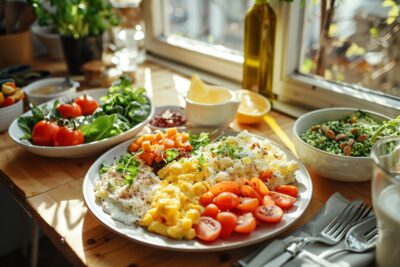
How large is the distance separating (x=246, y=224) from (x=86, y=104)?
753 mm

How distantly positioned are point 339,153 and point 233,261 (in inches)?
15.1

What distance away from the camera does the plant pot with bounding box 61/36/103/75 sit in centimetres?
172

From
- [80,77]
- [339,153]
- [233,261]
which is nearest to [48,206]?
[233,261]

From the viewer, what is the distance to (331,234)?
79cm

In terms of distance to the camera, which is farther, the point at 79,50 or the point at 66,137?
the point at 79,50

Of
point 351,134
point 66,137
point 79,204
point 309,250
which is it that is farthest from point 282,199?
point 66,137

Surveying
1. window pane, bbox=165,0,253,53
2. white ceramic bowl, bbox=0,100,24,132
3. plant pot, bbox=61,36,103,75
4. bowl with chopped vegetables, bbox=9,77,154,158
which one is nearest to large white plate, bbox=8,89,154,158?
bowl with chopped vegetables, bbox=9,77,154,158

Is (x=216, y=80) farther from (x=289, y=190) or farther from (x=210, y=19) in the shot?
(x=210, y=19)

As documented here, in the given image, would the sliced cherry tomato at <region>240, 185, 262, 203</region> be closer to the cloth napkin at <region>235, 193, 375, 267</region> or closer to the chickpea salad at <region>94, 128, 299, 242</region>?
the chickpea salad at <region>94, 128, 299, 242</region>

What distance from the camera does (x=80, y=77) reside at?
1.77 metres

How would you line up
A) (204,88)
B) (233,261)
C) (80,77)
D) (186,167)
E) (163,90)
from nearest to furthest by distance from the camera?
(233,261), (186,167), (204,88), (163,90), (80,77)

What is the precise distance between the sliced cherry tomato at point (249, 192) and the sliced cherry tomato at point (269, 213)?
0.09 feet

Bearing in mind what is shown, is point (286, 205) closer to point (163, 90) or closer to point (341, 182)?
point (341, 182)

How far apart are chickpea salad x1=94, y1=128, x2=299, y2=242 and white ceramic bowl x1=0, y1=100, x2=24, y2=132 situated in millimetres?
477
